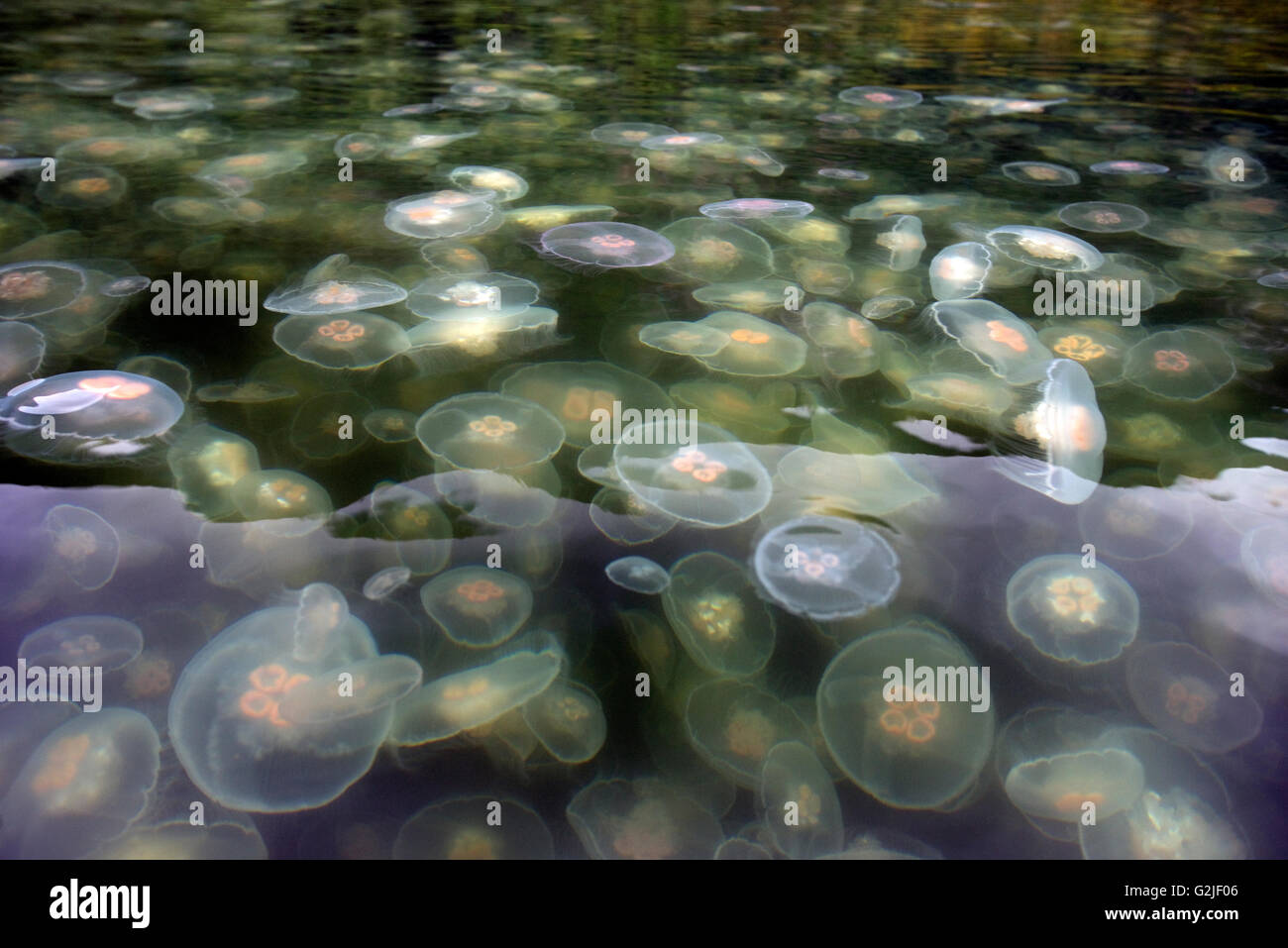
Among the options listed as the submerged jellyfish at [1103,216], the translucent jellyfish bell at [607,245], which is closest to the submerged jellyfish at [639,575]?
the translucent jellyfish bell at [607,245]

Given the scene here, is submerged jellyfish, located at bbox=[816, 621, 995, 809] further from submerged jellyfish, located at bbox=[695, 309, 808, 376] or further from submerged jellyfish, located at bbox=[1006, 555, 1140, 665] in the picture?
submerged jellyfish, located at bbox=[695, 309, 808, 376]

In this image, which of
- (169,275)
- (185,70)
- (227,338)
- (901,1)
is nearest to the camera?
(227,338)

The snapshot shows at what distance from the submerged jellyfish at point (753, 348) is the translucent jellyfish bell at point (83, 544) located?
31.6 inches

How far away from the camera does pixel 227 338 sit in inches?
51.1

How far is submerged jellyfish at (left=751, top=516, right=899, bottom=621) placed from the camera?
3.02 ft

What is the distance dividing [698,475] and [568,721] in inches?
14.3

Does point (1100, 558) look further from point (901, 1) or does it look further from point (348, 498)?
point (901, 1)

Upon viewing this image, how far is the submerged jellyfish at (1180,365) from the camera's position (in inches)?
49.8

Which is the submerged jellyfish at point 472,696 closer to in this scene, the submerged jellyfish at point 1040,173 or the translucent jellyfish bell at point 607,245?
the translucent jellyfish bell at point 607,245

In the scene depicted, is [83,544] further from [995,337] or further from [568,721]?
[995,337]

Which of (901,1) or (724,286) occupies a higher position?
(901,1)

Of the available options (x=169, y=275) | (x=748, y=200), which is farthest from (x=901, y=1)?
(x=169, y=275)

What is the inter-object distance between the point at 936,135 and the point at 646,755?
2128 millimetres

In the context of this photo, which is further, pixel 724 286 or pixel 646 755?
pixel 724 286
